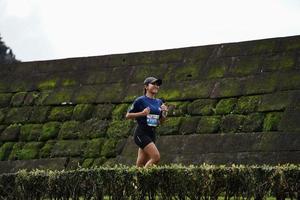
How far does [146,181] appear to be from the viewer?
8047 mm

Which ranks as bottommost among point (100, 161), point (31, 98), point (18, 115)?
point (100, 161)

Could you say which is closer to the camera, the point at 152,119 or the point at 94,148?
the point at 152,119

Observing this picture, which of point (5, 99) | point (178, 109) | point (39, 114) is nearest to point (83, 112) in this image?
point (39, 114)

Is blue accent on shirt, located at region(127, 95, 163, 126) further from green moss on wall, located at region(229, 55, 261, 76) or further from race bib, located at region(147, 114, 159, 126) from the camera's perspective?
green moss on wall, located at region(229, 55, 261, 76)

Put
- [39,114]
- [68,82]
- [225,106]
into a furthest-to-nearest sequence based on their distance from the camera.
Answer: [68,82] < [39,114] < [225,106]

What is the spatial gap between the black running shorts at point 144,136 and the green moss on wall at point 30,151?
358cm

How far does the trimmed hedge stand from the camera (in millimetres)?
7559

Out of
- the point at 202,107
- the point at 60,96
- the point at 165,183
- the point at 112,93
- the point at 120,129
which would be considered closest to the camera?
the point at 165,183

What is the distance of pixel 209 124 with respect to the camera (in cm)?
1174

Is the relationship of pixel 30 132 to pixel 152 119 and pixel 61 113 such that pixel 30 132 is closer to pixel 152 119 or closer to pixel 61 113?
pixel 61 113

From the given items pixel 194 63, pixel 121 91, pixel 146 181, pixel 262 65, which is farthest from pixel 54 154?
pixel 146 181

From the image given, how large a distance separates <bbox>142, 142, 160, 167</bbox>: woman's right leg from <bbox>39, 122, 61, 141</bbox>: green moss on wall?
12.2ft

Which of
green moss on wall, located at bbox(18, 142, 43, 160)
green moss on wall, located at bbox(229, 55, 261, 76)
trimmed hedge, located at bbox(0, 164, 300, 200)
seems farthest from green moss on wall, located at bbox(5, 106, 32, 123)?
trimmed hedge, located at bbox(0, 164, 300, 200)

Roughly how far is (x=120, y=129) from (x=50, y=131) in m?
1.53
